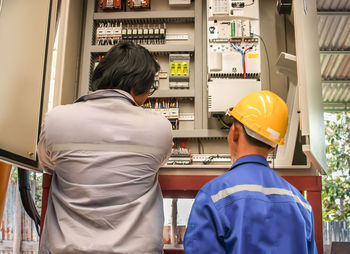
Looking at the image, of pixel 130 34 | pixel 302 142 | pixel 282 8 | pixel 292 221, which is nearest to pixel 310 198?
pixel 292 221

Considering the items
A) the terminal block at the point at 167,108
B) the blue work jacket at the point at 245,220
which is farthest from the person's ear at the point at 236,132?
the terminal block at the point at 167,108

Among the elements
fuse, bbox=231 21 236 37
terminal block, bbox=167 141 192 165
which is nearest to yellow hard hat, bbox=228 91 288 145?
terminal block, bbox=167 141 192 165

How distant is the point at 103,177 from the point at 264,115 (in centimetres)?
69

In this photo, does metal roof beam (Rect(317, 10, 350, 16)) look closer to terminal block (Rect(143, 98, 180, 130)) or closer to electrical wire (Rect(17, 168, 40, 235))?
terminal block (Rect(143, 98, 180, 130))

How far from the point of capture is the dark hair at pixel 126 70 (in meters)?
1.36

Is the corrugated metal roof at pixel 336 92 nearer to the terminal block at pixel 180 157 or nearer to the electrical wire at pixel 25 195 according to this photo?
the terminal block at pixel 180 157

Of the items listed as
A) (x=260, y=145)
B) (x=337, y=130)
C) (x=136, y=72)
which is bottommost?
(x=260, y=145)

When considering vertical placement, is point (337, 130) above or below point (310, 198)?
above

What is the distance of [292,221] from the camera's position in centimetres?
107

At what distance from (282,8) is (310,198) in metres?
2.23

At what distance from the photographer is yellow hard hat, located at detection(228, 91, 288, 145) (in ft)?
4.30

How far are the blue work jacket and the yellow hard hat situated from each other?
26 centimetres

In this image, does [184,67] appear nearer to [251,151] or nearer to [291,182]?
[291,182]

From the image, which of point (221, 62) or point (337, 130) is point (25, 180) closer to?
point (221, 62)
